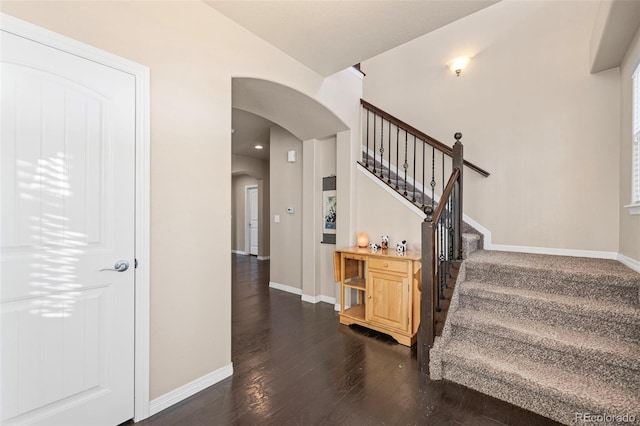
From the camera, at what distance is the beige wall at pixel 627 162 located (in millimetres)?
2260

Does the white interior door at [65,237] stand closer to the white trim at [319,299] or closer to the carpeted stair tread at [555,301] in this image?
the white trim at [319,299]

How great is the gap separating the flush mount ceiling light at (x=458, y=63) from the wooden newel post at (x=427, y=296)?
2656mm

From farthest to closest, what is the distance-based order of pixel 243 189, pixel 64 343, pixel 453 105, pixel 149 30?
pixel 243 189 < pixel 453 105 < pixel 149 30 < pixel 64 343

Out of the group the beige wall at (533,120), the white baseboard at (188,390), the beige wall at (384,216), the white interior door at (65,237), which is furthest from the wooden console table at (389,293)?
the white interior door at (65,237)

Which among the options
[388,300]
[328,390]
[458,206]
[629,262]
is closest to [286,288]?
[388,300]

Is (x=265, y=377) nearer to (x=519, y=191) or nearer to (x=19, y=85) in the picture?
(x=19, y=85)

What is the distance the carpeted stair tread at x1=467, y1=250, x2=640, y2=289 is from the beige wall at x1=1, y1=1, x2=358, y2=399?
2422 millimetres

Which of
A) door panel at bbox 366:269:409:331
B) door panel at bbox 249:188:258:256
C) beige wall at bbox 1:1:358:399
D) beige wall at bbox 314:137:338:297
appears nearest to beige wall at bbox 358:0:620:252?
beige wall at bbox 314:137:338:297

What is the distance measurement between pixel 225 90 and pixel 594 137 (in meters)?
3.78

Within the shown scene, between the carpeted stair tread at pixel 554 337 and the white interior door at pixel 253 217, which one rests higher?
the white interior door at pixel 253 217

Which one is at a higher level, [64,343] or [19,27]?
[19,27]

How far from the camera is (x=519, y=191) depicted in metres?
3.33

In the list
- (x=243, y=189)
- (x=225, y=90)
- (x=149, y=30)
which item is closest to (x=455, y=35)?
(x=225, y=90)

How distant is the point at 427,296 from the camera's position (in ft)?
7.34
